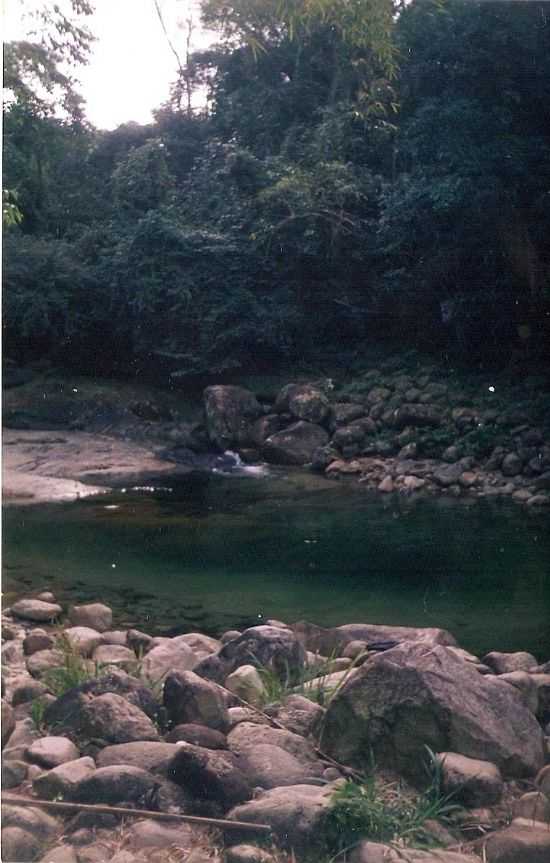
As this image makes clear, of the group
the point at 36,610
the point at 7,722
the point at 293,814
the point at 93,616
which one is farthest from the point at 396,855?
the point at 36,610

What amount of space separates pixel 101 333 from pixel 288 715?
1.62 metres

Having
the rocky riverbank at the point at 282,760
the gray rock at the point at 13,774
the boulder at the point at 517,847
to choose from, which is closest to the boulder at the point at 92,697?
the rocky riverbank at the point at 282,760

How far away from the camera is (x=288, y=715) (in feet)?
10.1

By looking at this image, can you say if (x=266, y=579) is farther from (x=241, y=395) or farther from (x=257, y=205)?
(x=257, y=205)

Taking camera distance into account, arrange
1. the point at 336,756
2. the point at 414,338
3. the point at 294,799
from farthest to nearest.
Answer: the point at 414,338 → the point at 336,756 → the point at 294,799

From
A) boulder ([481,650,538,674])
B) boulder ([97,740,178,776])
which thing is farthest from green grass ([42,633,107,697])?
boulder ([481,650,538,674])

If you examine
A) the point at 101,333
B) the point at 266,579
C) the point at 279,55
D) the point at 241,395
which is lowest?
the point at 266,579

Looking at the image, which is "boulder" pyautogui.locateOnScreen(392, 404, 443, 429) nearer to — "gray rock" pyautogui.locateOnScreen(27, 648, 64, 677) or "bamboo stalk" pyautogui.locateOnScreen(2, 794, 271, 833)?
"gray rock" pyautogui.locateOnScreen(27, 648, 64, 677)

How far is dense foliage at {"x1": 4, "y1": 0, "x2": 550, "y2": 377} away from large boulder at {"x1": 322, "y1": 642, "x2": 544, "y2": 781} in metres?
1.27

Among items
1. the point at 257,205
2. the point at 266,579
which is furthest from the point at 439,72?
the point at 266,579

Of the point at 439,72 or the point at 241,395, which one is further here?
the point at 241,395

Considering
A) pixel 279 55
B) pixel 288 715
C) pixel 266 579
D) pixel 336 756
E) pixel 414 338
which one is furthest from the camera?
pixel 266 579

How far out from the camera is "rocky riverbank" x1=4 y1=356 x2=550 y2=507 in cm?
362

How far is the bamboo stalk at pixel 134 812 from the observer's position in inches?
95.2
